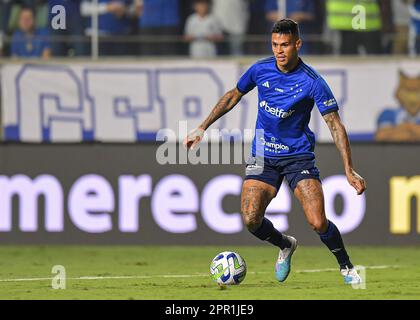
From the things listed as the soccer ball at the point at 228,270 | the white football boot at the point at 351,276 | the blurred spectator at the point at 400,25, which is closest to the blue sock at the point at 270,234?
the soccer ball at the point at 228,270

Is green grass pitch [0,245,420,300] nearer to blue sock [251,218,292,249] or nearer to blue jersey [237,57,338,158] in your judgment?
blue sock [251,218,292,249]

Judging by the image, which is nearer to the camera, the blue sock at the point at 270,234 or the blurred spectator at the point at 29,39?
the blue sock at the point at 270,234

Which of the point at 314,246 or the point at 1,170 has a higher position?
the point at 1,170

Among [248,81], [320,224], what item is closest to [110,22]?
[248,81]

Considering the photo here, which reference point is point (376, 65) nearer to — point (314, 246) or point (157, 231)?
point (314, 246)

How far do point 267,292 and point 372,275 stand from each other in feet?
7.34

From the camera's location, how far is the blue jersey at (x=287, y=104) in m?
11.1

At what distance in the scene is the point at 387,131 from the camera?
57.6 feet

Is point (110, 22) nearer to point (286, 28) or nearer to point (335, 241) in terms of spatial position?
point (286, 28)

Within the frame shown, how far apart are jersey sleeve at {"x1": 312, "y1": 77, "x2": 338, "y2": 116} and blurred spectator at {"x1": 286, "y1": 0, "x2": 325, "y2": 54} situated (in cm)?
661

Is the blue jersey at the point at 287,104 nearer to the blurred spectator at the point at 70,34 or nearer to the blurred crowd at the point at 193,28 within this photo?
the blurred crowd at the point at 193,28

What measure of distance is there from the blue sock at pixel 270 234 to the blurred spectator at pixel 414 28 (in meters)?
6.90

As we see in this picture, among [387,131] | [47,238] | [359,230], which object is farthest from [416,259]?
[47,238]

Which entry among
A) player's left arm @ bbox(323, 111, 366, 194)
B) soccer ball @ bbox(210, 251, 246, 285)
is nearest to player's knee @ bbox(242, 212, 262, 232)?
soccer ball @ bbox(210, 251, 246, 285)
